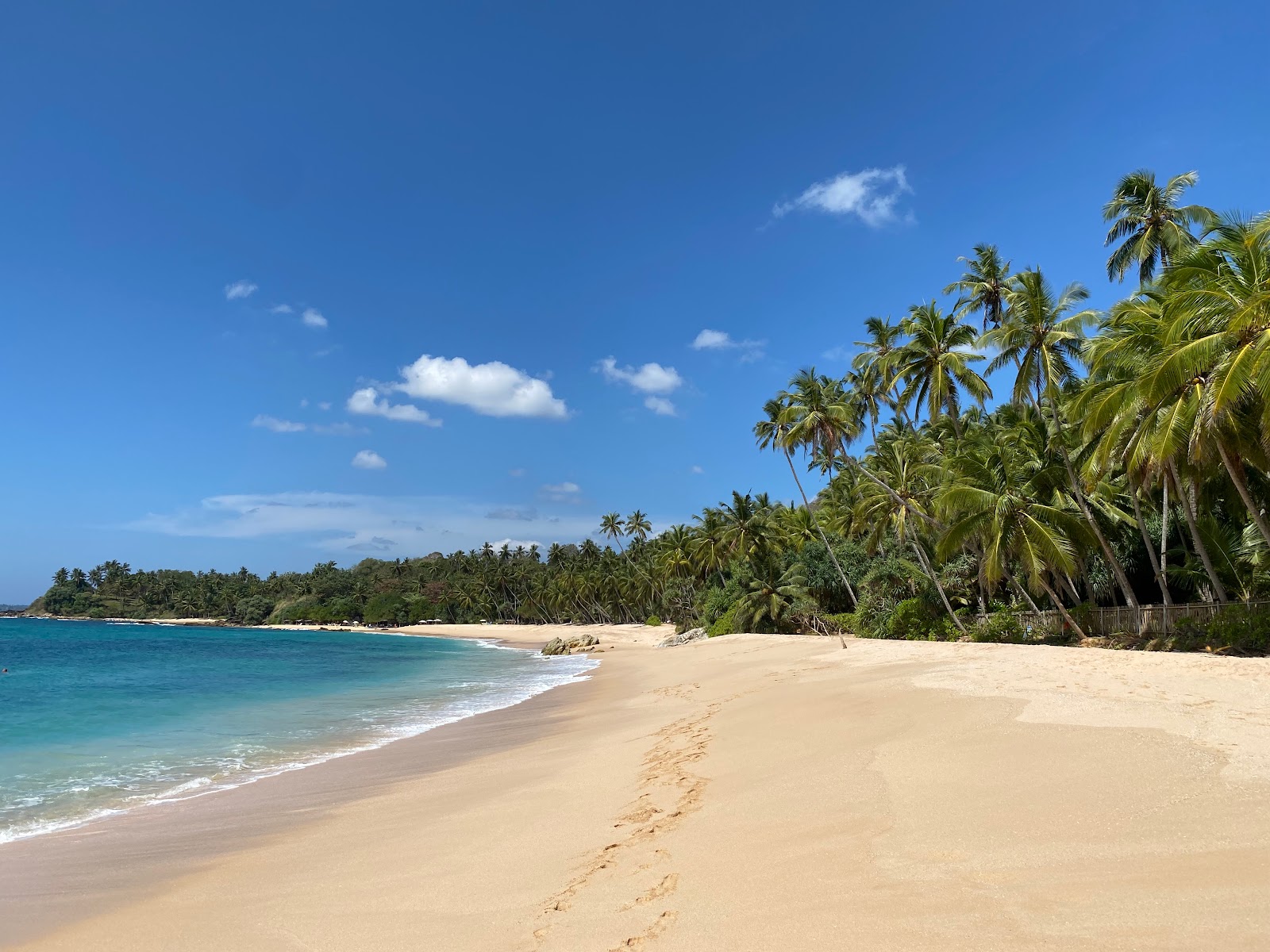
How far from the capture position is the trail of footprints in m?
4.37

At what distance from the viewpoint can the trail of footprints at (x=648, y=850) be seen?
437 centimetres

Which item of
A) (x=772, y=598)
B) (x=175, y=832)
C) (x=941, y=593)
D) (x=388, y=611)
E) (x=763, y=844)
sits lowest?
(x=175, y=832)

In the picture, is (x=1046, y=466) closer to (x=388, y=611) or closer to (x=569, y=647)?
(x=569, y=647)

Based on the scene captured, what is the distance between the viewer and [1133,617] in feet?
62.6

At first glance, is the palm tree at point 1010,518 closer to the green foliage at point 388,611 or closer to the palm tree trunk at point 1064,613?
the palm tree trunk at point 1064,613

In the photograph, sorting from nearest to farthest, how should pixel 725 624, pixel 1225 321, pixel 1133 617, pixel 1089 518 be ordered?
pixel 1225 321 → pixel 1133 617 → pixel 1089 518 → pixel 725 624

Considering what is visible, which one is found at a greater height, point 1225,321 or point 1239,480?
point 1225,321

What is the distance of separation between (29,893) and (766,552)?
3976cm

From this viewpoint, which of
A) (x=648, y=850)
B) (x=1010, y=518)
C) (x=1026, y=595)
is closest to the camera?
(x=648, y=850)

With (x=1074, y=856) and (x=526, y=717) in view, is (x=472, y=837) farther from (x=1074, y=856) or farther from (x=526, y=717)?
(x=526, y=717)

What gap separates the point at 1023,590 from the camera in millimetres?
23594

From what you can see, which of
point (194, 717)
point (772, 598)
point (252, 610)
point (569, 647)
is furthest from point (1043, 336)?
point (252, 610)

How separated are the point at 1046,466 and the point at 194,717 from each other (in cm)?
2599

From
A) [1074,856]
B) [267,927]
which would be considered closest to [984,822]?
[1074,856]
